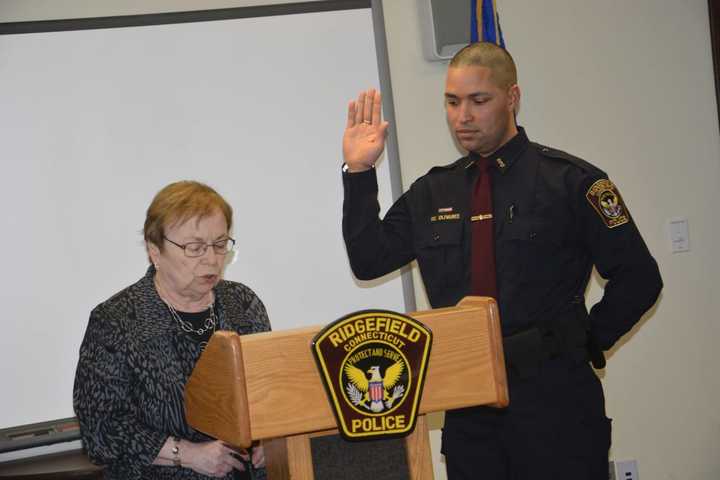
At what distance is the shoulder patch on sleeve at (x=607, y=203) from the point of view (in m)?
2.25

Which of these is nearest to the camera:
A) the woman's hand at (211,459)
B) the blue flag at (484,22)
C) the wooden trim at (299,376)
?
the wooden trim at (299,376)

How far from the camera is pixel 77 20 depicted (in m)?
2.99

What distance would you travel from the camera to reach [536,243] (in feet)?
7.43

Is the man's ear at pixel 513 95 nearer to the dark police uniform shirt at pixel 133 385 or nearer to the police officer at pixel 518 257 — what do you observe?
the police officer at pixel 518 257

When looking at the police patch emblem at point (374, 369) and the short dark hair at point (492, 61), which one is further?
the short dark hair at point (492, 61)

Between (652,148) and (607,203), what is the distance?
1.41m

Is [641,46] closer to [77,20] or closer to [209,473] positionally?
[77,20]

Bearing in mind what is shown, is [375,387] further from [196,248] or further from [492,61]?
[492,61]

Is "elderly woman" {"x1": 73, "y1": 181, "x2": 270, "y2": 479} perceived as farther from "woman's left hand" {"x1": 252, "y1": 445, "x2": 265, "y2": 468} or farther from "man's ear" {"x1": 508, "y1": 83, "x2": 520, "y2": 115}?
"man's ear" {"x1": 508, "y1": 83, "x2": 520, "y2": 115}

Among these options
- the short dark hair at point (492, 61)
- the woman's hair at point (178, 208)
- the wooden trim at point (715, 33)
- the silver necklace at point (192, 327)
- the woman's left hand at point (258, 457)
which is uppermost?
the wooden trim at point (715, 33)

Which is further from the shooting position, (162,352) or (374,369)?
(162,352)

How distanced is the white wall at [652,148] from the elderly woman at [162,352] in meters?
1.78

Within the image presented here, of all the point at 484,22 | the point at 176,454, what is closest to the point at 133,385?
the point at 176,454

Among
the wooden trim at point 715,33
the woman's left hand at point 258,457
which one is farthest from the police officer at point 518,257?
the wooden trim at point 715,33
